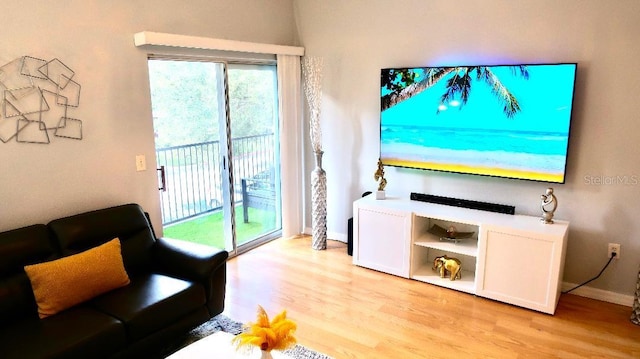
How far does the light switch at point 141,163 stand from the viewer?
10.9 feet

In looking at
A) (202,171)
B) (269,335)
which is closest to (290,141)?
(202,171)

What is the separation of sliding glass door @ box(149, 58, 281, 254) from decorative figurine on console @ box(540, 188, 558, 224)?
257 cm

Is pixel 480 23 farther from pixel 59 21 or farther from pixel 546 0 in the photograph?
pixel 59 21

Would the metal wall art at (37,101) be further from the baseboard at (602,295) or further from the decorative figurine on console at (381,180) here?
the baseboard at (602,295)

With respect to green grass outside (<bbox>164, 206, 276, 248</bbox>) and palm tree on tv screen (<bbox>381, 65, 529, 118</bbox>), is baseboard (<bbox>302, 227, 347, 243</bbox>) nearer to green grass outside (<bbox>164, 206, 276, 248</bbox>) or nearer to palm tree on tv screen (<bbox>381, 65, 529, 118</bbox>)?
green grass outside (<bbox>164, 206, 276, 248</bbox>)

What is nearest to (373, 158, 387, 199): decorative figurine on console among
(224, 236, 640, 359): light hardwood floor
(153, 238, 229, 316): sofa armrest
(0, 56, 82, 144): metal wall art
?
(224, 236, 640, 359): light hardwood floor

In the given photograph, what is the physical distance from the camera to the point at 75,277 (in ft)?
8.04

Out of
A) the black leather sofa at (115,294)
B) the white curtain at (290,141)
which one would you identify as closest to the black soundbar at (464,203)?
the white curtain at (290,141)

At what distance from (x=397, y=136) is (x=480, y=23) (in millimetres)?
1124

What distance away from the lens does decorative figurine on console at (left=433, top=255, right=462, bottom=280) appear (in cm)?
354

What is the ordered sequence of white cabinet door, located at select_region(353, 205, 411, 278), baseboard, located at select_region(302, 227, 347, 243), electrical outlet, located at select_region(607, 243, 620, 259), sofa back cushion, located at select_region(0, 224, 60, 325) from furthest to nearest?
1. baseboard, located at select_region(302, 227, 347, 243)
2. white cabinet door, located at select_region(353, 205, 411, 278)
3. electrical outlet, located at select_region(607, 243, 620, 259)
4. sofa back cushion, located at select_region(0, 224, 60, 325)

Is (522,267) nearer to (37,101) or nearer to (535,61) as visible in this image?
(535,61)

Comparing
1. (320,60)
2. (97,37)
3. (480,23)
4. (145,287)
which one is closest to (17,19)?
(97,37)

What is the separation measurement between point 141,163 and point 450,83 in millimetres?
2515
